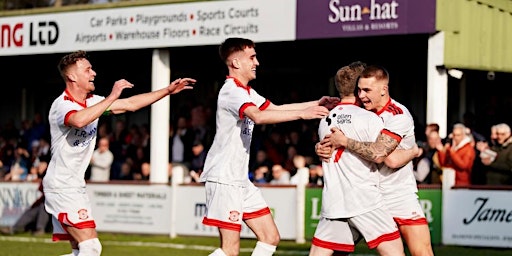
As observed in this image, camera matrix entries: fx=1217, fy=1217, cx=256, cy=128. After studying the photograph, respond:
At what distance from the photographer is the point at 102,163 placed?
22.7 m

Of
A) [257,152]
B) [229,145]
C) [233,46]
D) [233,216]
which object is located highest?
[233,46]

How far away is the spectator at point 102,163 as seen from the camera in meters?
22.7

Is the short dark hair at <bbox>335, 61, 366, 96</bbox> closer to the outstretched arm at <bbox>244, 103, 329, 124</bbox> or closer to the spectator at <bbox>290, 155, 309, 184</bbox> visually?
the outstretched arm at <bbox>244, 103, 329, 124</bbox>

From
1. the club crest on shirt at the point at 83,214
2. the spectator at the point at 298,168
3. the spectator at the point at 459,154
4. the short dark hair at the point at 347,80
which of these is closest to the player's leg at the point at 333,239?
the short dark hair at the point at 347,80

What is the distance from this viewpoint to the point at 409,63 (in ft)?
81.4

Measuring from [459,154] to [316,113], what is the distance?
8845 mm

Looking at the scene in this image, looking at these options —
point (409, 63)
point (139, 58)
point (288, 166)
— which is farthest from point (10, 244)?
point (409, 63)

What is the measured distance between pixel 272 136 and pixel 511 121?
4.24 m

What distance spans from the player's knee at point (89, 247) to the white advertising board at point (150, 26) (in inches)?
402

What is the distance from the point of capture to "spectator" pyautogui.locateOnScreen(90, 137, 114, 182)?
2266 centimetres

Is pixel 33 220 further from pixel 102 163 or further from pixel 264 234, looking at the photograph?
pixel 264 234

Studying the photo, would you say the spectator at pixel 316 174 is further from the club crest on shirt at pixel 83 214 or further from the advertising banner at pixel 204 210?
the club crest on shirt at pixel 83 214

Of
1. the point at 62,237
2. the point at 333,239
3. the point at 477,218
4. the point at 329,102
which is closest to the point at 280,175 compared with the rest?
the point at 477,218

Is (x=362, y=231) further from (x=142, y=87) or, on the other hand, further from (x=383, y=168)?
(x=142, y=87)
